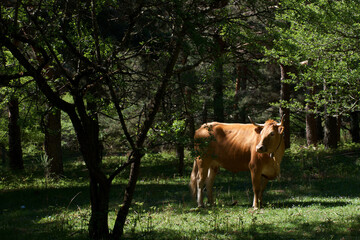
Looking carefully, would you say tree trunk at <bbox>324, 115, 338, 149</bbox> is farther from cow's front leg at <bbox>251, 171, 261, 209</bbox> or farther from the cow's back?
cow's front leg at <bbox>251, 171, 261, 209</bbox>

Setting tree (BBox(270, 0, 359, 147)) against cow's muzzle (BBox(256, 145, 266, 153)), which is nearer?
cow's muzzle (BBox(256, 145, 266, 153))

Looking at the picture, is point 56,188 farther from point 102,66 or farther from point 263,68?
point 263,68

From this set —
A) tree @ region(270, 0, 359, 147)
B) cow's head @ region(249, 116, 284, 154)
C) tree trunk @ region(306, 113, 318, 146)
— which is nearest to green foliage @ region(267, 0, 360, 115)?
tree @ region(270, 0, 359, 147)

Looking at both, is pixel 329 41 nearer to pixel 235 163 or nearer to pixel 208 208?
pixel 235 163

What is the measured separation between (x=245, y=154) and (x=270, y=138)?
1289 millimetres

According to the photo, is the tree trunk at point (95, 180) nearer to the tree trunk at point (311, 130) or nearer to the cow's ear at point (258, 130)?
the cow's ear at point (258, 130)

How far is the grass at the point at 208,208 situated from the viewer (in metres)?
7.60

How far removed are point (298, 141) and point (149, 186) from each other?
1984 centimetres

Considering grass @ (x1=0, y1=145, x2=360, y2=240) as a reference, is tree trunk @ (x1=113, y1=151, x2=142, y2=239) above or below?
Result: above

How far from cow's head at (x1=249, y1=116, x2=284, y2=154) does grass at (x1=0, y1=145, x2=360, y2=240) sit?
1.38 m

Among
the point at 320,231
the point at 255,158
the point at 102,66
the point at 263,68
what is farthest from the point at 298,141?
the point at 102,66

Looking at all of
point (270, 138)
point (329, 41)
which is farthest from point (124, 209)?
point (329, 41)

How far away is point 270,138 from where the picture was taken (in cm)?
1010

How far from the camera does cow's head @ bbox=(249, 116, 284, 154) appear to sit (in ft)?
32.6
